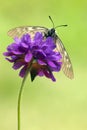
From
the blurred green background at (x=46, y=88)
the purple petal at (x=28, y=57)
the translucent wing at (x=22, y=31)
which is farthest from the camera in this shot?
the blurred green background at (x=46, y=88)

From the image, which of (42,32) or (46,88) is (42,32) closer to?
(42,32)

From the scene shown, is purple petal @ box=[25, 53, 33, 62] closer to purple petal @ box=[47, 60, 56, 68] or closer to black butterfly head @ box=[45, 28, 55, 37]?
purple petal @ box=[47, 60, 56, 68]

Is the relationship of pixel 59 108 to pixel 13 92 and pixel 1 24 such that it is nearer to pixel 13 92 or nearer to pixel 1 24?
pixel 13 92

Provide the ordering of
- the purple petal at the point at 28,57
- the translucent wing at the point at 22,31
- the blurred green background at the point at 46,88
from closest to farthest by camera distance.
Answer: the purple petal at the point at 28,57 < the translucent wing at the point at 22,31 < the blurred green background at the point at 46,88

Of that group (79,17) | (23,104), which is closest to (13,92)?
(23,104)

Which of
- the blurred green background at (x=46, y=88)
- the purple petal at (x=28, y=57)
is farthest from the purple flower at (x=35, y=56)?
the blurred green background at (x=46, y=88)

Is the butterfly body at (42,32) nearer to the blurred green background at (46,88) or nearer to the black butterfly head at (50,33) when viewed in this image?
the black butterfly head at (50,33)

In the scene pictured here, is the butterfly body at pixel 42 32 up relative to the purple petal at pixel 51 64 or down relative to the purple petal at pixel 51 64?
up
